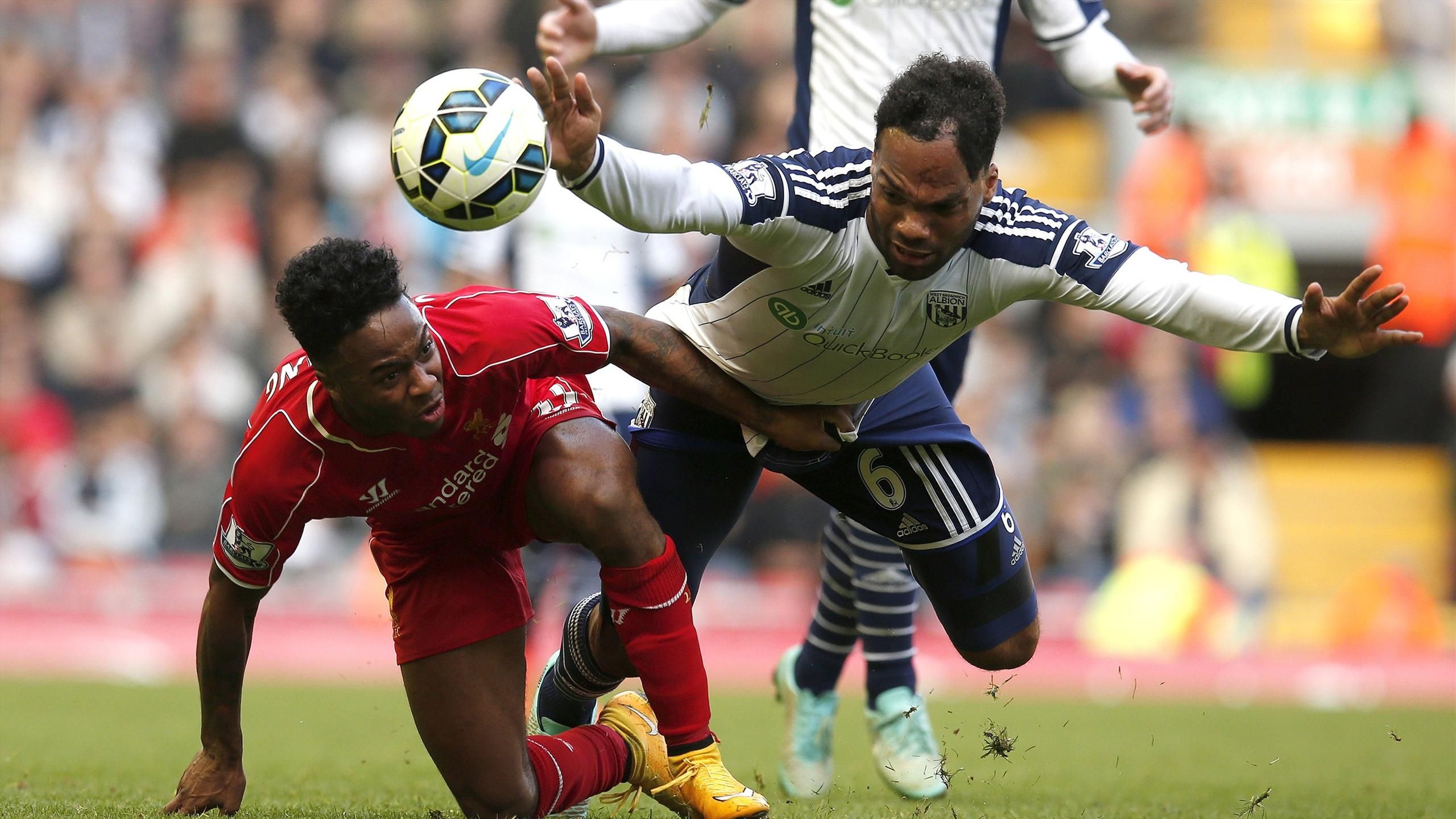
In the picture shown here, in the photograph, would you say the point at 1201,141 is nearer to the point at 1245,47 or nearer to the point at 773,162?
the point at 1245,47

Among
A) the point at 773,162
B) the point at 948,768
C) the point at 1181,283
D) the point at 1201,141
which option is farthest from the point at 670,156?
the point at 1201,141

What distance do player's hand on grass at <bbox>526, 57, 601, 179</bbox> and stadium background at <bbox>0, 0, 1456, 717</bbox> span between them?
21.7 feet

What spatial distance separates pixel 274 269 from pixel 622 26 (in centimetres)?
846

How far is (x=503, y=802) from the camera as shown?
14.9 feet

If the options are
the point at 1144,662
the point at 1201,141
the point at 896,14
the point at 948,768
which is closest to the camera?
the point at 896,14

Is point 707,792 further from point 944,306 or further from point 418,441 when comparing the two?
point 944,306

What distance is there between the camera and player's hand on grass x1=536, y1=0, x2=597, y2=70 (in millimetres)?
5262

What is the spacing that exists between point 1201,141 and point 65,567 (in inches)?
381

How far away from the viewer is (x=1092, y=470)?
1245 cm

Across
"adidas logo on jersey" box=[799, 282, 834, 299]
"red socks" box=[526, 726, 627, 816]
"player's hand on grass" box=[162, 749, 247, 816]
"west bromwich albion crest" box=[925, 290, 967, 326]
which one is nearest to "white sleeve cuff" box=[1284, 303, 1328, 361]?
"west bromwich albion crest" box=[925, 290, 967, 326]

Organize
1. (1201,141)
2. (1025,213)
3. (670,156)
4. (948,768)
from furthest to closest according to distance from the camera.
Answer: (1201,141) → (948,768) → (1025,213) → (670,156)

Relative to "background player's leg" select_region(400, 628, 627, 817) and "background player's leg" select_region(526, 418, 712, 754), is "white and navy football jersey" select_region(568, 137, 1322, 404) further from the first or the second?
"background player's leg" select_region(400, 628, 627, 817)

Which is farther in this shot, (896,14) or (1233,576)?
(1233,576)

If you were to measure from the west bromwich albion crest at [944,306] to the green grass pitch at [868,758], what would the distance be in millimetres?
1450
